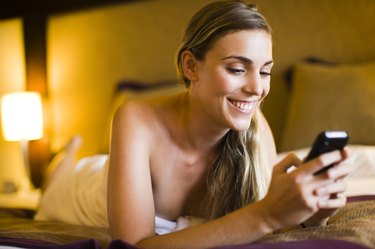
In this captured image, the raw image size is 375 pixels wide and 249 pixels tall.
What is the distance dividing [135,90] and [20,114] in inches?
33.5

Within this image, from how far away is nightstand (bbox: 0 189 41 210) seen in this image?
231cm

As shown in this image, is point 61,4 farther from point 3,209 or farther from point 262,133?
point 262,133

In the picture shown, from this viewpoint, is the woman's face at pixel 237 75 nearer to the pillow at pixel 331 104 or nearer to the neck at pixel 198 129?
the neck at pixel 198 129

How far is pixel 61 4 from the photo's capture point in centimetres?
332

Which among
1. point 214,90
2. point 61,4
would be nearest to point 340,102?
point 214,90

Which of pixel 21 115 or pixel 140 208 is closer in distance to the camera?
pixel 140 208

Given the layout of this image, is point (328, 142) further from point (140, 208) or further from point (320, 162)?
point (140, 208)

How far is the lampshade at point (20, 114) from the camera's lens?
3.13m

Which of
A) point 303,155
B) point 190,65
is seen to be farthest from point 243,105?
point 303,155

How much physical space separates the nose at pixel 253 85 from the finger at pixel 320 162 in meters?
0.33

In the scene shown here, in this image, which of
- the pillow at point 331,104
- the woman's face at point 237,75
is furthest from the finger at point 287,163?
the pillow at point 331,104

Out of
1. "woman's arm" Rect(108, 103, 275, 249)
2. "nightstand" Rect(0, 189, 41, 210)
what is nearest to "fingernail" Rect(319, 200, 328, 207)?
"woman's arm" Rect(108, 103, 275, 249)

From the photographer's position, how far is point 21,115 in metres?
3.13

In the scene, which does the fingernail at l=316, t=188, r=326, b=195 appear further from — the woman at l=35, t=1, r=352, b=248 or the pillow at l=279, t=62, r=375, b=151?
the pillow at l=279, t=62, r=375, b=151
